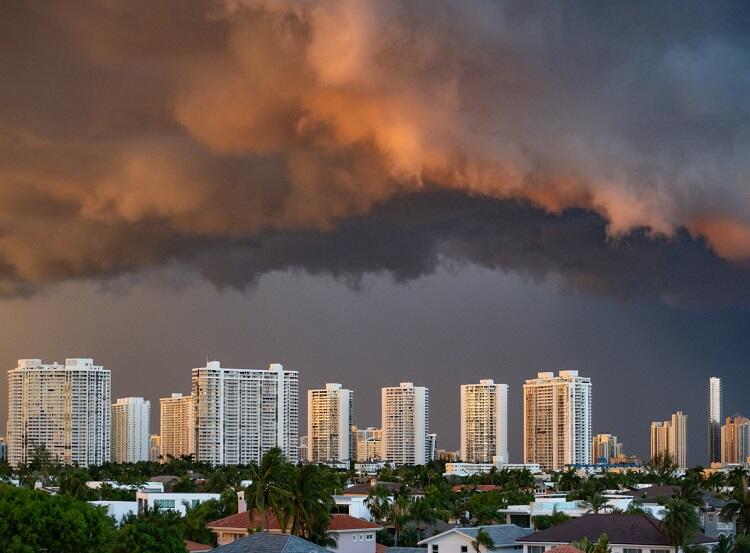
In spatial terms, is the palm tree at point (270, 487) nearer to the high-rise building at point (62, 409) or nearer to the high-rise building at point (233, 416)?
the high-rise building at point (62, 409)

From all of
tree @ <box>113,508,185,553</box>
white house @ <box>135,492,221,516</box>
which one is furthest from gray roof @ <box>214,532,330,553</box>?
white house @ <box>135,492,221,516</box>

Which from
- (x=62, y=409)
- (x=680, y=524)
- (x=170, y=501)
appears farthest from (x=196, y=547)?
(x=62, y=409)

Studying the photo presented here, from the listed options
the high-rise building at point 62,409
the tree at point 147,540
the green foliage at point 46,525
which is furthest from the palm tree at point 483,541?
the high-rise building at point 62,409

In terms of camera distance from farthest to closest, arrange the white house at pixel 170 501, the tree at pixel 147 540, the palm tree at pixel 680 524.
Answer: the white house at pixel 170 501 → the palm tree at pixel 680 524 → the tree at pixel 147 540

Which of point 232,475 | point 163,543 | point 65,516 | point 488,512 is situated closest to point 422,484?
point 232,475

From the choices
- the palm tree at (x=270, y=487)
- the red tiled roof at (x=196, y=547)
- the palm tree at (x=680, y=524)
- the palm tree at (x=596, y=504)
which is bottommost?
Answer: the red tiled roof at (x=196, y=547)

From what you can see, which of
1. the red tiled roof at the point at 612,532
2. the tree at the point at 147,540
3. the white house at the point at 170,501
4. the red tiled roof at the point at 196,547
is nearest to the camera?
the tree at the point at 147,540

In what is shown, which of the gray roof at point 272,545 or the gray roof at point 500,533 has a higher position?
the gray roof at point 272,545

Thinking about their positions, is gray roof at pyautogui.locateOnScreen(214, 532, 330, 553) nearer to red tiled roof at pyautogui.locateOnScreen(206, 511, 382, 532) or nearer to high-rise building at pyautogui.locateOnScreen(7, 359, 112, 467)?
red tiled roof at pyautogui.locateOnScreen(206, 511, 382, 532)

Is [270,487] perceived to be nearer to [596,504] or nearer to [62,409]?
[596,504]
